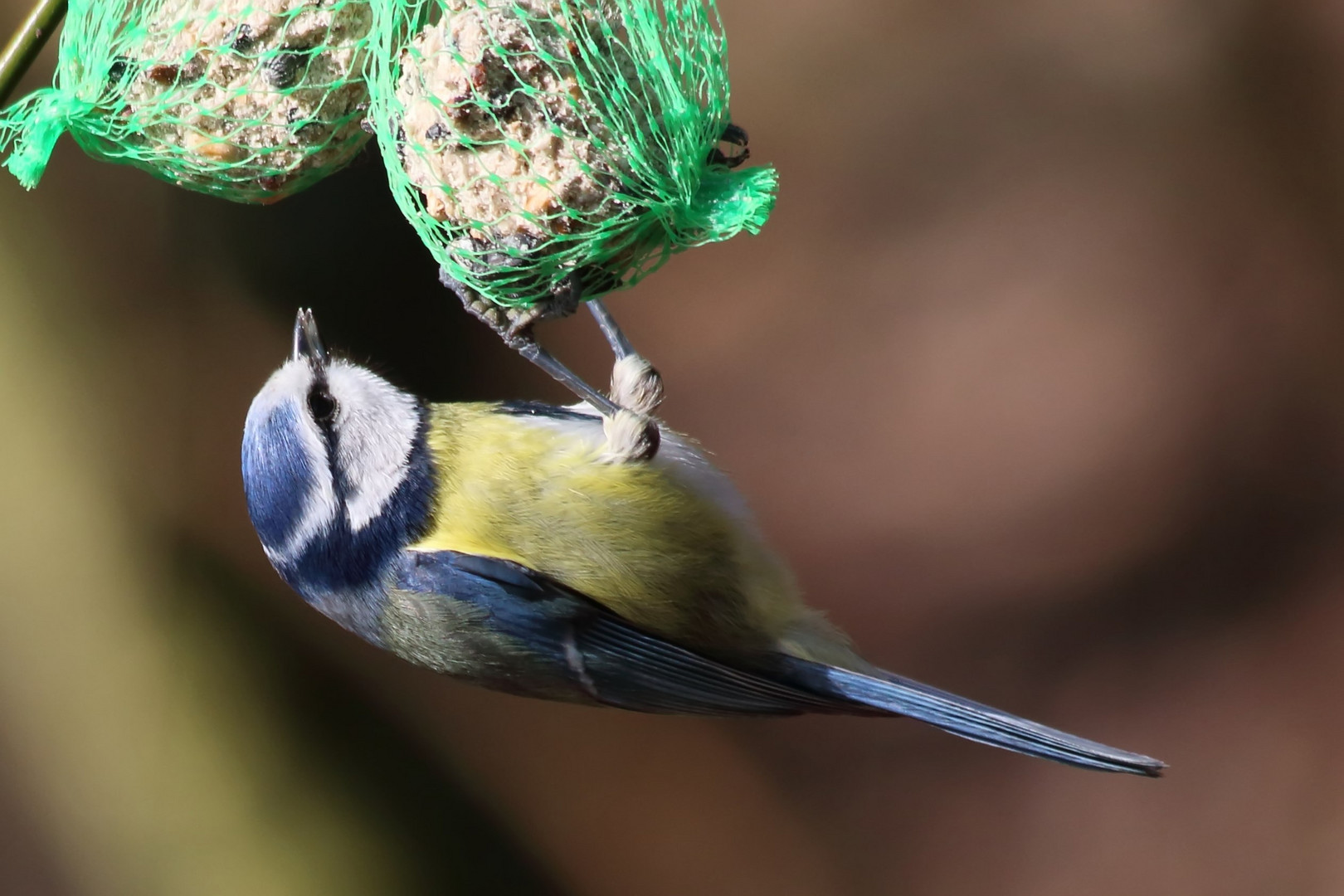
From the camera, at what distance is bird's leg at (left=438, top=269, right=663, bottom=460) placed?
89cm

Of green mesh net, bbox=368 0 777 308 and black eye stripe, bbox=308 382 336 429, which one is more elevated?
green mesh net, bbox=368 0 777 308

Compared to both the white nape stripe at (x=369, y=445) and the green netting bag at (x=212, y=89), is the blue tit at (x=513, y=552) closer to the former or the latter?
the white nape stripe at (x=369, y=445)

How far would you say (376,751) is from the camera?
193 cm

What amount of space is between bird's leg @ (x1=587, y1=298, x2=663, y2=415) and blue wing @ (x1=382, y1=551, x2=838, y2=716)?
233 mm

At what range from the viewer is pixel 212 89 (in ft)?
2.91

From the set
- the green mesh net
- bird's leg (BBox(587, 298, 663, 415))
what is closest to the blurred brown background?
bird's leg (BBox(587, 298, 663, 415))

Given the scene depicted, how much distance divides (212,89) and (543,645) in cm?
65

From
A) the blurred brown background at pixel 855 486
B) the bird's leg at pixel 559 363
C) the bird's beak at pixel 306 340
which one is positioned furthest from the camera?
the blurred brown background at pixel 855 486

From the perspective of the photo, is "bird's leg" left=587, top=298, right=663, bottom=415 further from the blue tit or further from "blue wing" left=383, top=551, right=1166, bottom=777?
"blue wing" left=383, top=551, right=1166, bottom=777

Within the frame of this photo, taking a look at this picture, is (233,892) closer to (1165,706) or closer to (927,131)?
(1165,706)

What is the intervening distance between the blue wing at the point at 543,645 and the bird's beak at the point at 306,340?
0.24m

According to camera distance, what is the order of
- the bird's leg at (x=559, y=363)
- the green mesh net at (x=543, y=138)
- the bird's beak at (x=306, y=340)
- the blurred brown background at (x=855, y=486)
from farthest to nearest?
the blurred brown background at (x=855, y=486) < the bird's beak at (x=306, y=340) < the bird's leg at (x=559, y=363) < the green mesh net at (x=543, y=138)

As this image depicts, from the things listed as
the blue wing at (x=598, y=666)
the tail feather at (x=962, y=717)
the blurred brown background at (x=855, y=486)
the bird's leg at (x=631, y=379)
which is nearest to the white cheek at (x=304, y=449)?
the blue wing at (x=598, y=666)

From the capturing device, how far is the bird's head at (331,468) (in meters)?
1.05
